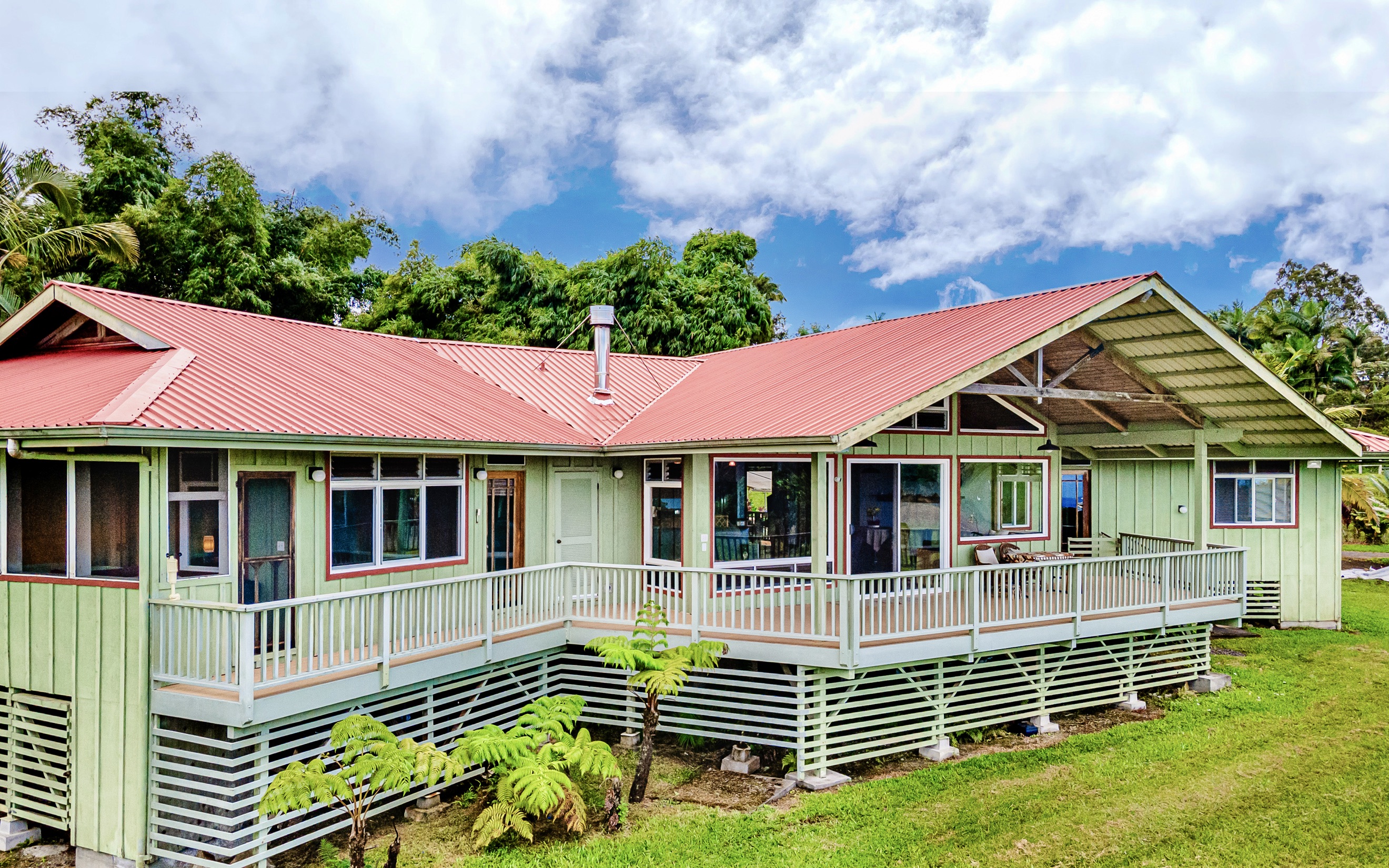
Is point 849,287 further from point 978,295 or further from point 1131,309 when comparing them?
point 1131,309

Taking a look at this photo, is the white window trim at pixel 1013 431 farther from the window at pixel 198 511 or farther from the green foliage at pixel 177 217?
the green foliage at pixel 177 217

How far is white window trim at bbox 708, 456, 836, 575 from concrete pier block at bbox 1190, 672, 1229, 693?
596cm

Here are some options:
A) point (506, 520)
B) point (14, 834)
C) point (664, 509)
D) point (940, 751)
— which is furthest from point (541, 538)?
point (14, 834)

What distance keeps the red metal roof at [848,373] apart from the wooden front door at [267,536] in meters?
4.32

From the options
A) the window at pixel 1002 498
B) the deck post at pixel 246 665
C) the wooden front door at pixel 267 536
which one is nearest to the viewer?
the deck post at pixel 246 665

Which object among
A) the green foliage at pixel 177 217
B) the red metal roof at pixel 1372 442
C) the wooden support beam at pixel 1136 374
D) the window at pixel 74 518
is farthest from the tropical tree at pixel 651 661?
the green foliage at pixel 177 217

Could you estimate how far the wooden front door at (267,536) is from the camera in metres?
8.72

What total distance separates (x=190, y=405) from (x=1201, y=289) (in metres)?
181

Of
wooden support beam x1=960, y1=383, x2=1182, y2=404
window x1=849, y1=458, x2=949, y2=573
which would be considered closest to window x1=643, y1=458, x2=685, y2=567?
window x1=849, y1=458, x2=949, y2=573

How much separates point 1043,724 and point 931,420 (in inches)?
173

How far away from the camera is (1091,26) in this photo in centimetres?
3900

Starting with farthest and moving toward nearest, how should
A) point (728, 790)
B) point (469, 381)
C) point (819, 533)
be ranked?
point (469, 381), point (728, 790), point (819, 533)

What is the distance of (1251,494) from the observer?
16.9 metres

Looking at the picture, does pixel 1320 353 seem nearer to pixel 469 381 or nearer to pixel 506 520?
pixel 469 381
